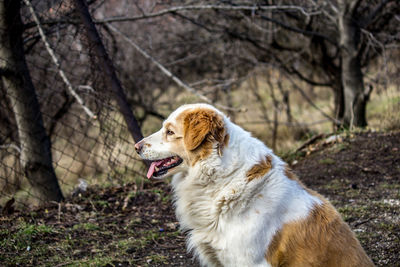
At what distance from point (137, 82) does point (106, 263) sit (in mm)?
7541

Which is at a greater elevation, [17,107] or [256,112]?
[17,107]

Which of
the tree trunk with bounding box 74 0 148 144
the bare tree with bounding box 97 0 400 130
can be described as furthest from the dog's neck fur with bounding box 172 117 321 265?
the bare tree with bounding box 97 0 400 130

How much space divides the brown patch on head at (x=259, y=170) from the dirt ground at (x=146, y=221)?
1.24m

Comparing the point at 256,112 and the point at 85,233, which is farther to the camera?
the point at 256,112

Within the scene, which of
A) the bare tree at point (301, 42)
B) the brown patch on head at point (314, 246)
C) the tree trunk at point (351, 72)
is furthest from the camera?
the bare tree at point (301, 42)

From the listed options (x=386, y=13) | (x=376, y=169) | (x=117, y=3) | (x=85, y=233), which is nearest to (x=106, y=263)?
(x=85, y=233)

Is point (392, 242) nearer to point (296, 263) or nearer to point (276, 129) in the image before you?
point (296, 263)

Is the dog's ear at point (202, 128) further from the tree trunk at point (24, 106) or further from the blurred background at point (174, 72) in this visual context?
the tree trunk at point (24, 106)

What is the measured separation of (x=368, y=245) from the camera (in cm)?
409

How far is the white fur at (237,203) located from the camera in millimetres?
3096

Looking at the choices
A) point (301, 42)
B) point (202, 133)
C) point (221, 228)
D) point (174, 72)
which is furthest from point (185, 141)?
point (301, 42)

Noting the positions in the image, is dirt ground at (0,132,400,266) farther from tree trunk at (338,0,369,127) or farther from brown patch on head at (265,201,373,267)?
tree trunk at (338,0,369,127)

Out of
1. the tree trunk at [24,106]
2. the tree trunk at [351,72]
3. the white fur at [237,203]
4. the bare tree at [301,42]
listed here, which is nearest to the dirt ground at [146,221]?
the tree trunk at [24,106]

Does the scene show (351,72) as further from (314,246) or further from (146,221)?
(314,246)
